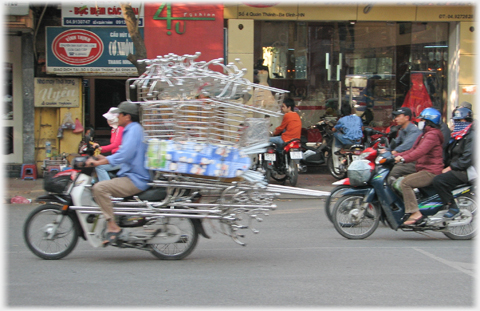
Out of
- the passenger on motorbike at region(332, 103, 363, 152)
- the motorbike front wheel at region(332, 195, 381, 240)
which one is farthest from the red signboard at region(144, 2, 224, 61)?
the motorbike front wheel at region(332, 195, 381, 240)

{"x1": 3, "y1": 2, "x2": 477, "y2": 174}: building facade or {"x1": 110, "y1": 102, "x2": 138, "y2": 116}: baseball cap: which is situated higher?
{"x1": 3, "y1": 2, "x2": 477, "y2": 174}: building facade

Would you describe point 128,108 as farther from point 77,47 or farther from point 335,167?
point 335,167

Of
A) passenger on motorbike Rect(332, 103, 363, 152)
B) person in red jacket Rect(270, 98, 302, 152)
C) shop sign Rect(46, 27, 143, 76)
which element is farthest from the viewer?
shop sign Rect(46, 27, 143, 76)

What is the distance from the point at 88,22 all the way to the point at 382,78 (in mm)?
7987

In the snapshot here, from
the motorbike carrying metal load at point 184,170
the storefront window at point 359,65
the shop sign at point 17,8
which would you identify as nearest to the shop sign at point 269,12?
the storefront window at point 359,65

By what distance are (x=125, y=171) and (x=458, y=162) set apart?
425 centimetres

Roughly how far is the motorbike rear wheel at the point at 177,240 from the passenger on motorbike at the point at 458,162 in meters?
3.28

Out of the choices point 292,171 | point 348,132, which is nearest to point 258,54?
point 348,132

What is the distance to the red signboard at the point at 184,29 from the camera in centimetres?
1250

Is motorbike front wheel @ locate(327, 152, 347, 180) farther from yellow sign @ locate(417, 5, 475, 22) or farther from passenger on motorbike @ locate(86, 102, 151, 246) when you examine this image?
passenger on motorbike @ locate(86, 102, 151, 246)

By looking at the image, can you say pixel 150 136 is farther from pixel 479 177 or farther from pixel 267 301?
pixel 479 177

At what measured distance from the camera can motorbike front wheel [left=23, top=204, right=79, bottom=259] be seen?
550 cm

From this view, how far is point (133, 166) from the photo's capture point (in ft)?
17.6

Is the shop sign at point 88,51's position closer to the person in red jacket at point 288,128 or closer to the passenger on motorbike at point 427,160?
the person in red jacket at point 288,128
